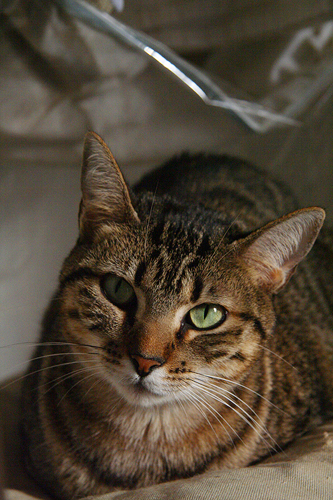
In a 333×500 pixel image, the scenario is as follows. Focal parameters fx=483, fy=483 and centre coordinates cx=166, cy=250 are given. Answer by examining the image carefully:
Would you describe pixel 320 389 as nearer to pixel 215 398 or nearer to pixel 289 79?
pixel 215 398

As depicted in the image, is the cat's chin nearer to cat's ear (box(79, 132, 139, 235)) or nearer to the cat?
the cat

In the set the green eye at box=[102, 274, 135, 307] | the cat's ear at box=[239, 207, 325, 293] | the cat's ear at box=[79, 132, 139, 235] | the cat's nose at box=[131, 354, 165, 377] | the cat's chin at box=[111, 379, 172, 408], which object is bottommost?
the cat's chin at box=[111, 379, 172, 408]

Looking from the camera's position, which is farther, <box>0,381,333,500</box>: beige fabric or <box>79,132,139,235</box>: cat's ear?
<box>79,132,139,235</box>: cat's ear

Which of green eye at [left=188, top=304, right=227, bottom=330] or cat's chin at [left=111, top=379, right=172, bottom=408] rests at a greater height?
green eye at [left=188, top=304, right=227, bottom=330]

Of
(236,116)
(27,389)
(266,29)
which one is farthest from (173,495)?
(266,29)

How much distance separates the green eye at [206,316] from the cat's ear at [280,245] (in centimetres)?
12

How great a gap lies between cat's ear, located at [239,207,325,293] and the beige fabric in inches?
12.8

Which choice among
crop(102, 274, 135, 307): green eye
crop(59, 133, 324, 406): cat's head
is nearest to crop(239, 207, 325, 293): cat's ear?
crop(59, 133, 324, 406): cat's head

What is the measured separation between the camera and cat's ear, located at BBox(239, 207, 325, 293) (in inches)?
34.3

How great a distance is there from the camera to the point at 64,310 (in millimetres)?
944

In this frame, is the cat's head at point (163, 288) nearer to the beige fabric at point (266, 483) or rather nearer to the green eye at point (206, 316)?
the green eye at point (206, 316)

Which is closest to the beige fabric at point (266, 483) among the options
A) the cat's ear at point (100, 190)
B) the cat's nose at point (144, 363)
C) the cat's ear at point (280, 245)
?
the cat's nose at point (144, 363)

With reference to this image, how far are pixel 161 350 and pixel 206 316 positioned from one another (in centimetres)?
12

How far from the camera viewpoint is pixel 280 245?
917mm
